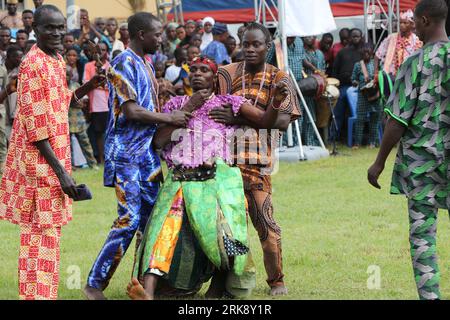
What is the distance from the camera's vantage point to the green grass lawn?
24.8ft

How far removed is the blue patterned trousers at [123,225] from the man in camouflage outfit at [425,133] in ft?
5.73

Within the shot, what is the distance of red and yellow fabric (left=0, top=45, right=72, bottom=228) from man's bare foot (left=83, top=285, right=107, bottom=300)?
738mm

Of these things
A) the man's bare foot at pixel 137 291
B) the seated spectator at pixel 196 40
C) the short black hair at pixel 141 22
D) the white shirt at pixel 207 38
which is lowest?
the white shirt at pixel 207 38

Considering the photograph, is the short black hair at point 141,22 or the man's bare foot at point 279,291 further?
the man's bare foot at point 279,291

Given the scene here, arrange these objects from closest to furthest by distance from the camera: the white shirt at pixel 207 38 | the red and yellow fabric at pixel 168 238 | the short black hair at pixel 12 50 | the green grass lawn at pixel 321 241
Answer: the red and yellow fabric at pixel 168 238 < the green grass lawn at pixel 321 241 < the short black hair at pixel 12 50 < the white shirt at pixel 207 38

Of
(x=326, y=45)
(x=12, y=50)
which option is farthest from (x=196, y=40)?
(x=12, y=50)

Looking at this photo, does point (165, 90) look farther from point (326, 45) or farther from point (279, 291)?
point (279, 291)

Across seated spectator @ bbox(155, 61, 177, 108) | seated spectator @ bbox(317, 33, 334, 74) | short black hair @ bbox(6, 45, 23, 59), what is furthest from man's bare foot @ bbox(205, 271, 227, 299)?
seated spectator @ bbox(317, 33, 334, 74)

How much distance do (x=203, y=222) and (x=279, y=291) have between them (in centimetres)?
98

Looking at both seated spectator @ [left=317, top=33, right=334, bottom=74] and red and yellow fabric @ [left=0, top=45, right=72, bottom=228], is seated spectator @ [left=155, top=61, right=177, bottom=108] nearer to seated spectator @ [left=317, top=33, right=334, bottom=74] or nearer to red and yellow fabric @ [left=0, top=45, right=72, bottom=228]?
seated spectator @ [left=317, top=33, right=334, bottom=74]

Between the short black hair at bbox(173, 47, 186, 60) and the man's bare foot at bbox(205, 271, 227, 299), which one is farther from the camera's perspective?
the short black hair at bbox(173, 47, 186, 60)

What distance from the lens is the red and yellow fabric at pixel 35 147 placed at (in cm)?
627

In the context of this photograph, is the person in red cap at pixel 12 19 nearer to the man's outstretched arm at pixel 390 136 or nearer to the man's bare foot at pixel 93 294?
the man's bare foot at pixel 93 294

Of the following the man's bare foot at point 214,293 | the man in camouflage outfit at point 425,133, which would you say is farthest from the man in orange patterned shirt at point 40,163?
the man in camouflage outfit at point 425,133
